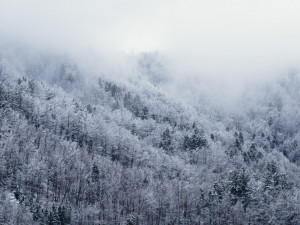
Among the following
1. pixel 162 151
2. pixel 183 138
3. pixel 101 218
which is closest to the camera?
pixel 101 218

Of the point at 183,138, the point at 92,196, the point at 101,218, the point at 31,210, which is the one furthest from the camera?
the point at 183,138

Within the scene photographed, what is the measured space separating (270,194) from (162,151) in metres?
51.7

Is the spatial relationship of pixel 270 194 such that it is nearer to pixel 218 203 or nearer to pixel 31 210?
pixel 218 203

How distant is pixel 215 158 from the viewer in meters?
156

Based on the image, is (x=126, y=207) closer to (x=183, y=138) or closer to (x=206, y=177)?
(x=206, y=177)

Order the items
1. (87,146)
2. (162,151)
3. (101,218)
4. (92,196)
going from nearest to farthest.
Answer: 1. (101,218)
2. (92,196)
3. (87,146)
4. (162,151)

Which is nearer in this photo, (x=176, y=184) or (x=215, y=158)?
(x=176, y=184)

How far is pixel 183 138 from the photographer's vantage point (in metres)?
171

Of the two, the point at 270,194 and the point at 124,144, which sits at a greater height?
the point at 270,194

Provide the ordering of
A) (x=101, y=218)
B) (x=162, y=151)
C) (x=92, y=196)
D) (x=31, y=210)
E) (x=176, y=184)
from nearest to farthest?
(x=31, y=210)
(x=101, y=218)
(x=92, y=196)
(x=176, y=184)
(x=162, y=151)

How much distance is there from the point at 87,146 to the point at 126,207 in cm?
3534

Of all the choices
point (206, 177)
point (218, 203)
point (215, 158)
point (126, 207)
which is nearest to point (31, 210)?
point (126, 207)

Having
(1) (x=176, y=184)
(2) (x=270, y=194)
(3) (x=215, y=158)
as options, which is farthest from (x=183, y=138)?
(2) (x=270, y=194)

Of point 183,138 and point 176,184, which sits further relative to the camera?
point 183,138
